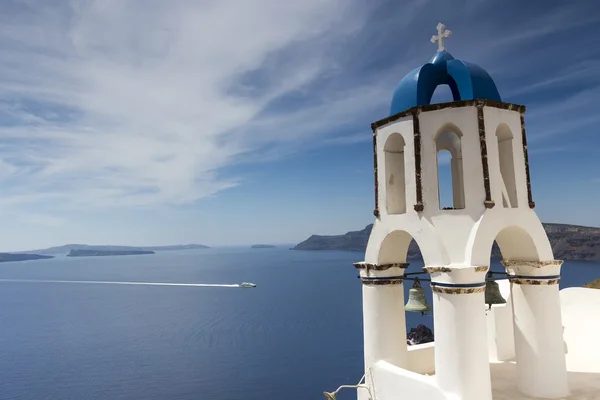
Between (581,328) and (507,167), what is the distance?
6443mm

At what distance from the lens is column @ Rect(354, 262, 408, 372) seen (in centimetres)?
984

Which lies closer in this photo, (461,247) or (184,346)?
(461,247)

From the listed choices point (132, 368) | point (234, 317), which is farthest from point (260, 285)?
point (132, 368)

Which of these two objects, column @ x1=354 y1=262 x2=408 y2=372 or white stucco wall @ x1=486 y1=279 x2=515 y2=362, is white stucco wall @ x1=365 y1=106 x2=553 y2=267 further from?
white stucco wall @ x1=486 y1=279 x2=515 y2=362

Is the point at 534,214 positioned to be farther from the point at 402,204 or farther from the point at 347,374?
the point at 347,374

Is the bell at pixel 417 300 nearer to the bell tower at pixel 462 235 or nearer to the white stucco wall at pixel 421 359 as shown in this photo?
the white stucco wall at pixel 421 359

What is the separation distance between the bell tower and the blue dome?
2cm

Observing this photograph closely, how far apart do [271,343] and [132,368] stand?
18154 mm

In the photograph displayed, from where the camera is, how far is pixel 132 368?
47.0 metres

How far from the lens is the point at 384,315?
9945mm

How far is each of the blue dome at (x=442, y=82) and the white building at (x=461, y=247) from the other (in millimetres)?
25

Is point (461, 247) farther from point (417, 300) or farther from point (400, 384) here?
point (417, 300)

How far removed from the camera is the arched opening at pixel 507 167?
893 cm

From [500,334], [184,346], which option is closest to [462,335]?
[500,334]
